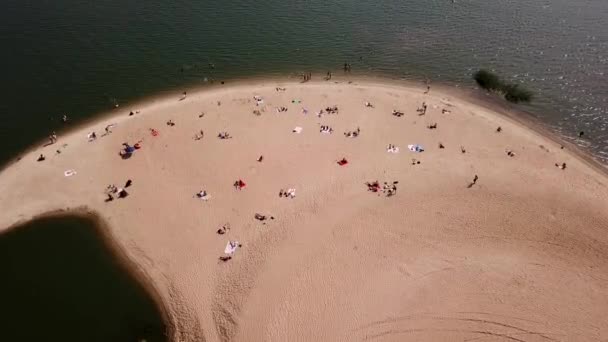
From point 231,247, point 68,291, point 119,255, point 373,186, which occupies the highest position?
point 373,186

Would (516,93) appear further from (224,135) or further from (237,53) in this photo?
(237,53)

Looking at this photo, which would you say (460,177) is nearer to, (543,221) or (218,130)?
(543,221)

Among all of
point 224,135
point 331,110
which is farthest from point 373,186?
point 224,135

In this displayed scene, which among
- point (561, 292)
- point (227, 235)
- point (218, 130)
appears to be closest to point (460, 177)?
point (561, 292)

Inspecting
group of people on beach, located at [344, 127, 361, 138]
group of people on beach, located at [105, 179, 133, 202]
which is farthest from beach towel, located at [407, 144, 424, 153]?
group of people on beach, located at [105, 179, 133, 202]

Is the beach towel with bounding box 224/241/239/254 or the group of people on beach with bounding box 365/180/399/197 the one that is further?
the group of people on beach with bounding box 365/180/399/197

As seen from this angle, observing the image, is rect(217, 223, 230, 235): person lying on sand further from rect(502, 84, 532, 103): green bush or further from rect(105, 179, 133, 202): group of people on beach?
rect(502, 84, 532, 103): green bush
